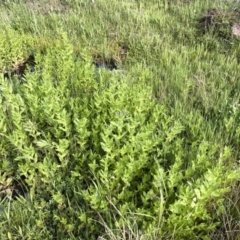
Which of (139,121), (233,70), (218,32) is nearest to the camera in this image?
(139,121)

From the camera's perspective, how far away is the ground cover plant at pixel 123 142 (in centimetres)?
224

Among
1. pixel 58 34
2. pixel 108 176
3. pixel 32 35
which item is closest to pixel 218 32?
pixel 58 34

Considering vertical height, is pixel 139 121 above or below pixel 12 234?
above

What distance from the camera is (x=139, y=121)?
278cm

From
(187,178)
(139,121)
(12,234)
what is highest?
(139,121)

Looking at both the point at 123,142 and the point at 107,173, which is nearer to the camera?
the point at 107,173

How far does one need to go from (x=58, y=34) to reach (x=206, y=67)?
2364 millimetres

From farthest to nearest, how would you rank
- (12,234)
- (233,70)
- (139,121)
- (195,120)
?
(233,70) → (195,120) → (139,121) → (12,234)

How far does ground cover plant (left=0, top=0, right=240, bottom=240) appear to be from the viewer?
2.24m

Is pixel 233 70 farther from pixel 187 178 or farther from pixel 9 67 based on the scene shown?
pixel 9 67

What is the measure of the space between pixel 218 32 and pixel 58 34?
248cm

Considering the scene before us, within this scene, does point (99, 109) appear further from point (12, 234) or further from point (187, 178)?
point (12, 234)

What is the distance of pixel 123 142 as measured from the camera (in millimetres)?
2709

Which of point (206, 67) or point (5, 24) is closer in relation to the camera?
point (206, 67)
